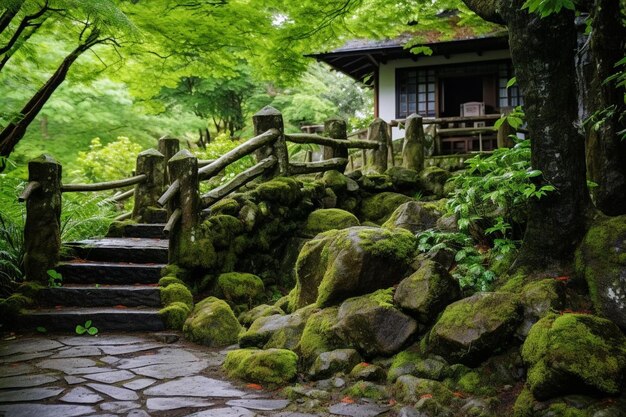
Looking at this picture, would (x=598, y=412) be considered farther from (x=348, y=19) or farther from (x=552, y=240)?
(x=348, y=19)

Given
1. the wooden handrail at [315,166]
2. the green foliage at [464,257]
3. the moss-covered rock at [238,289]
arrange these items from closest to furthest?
1. the green foliage at [464,257]
2. the moss-covered rock at [238,289]
3. the wooden handrail at [315,166]

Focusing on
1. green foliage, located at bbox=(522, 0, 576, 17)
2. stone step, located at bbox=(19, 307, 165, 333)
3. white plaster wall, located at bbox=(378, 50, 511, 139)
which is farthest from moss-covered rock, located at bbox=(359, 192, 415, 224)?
white plaster wall, located at bbox=(378, 50, 511, 139)

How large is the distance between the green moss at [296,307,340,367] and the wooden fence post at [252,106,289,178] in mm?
3871

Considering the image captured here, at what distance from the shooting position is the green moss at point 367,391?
11.3 feet

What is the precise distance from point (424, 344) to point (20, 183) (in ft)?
23.1

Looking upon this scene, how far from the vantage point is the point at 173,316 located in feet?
18.4

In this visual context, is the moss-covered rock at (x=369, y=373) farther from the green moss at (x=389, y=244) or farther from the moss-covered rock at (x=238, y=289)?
the moss-covered rock at (x=238, y=289)

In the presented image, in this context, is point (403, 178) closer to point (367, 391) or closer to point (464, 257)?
point (464, 257)

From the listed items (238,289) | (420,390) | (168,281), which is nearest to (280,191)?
(238,289)

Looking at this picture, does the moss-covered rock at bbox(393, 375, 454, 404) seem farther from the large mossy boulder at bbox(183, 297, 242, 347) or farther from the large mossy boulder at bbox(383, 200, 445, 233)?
the large mossy boulder at bbox(383, 200, 445, 233)

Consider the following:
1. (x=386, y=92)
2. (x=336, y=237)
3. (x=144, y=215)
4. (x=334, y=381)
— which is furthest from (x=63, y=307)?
(x=386, y=92)

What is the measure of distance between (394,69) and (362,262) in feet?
49.9

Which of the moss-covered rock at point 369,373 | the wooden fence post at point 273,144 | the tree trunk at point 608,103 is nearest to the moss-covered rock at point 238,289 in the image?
the wooden fence post at point 273,144

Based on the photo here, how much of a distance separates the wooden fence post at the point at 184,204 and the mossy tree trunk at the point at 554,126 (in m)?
4.10
